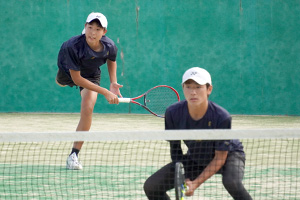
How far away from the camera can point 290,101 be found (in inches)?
471

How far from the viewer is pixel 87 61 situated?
5195mm

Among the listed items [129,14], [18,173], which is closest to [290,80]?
[129,14]

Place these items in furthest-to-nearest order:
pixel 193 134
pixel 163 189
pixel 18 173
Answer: pixel 18 173
pixel 163 189
pixel 193 134

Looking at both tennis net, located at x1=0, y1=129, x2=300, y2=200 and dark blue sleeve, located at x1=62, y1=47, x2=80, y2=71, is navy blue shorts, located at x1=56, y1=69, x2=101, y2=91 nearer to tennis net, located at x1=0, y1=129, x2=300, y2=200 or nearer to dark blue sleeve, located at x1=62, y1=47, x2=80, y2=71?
dark blue sleeve, located at x1=62, y1=47, x2=80, y2=71

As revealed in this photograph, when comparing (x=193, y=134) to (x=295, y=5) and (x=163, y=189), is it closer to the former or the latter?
(x=163, y=189)

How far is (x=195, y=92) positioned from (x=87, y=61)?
227 centimetres

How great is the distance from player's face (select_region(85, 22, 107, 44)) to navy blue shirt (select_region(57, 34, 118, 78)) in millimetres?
116

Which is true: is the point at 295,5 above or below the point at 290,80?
above

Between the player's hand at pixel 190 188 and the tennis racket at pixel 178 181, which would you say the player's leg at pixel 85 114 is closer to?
the player's hand at pixel 190 188

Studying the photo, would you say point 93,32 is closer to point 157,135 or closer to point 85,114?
point 85,114

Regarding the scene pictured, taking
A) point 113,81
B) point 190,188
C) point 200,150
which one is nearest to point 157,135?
point 190,188

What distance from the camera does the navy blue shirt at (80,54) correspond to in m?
5.06

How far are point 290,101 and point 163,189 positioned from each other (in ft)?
30.5

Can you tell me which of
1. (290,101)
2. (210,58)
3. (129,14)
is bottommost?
(290,101)
